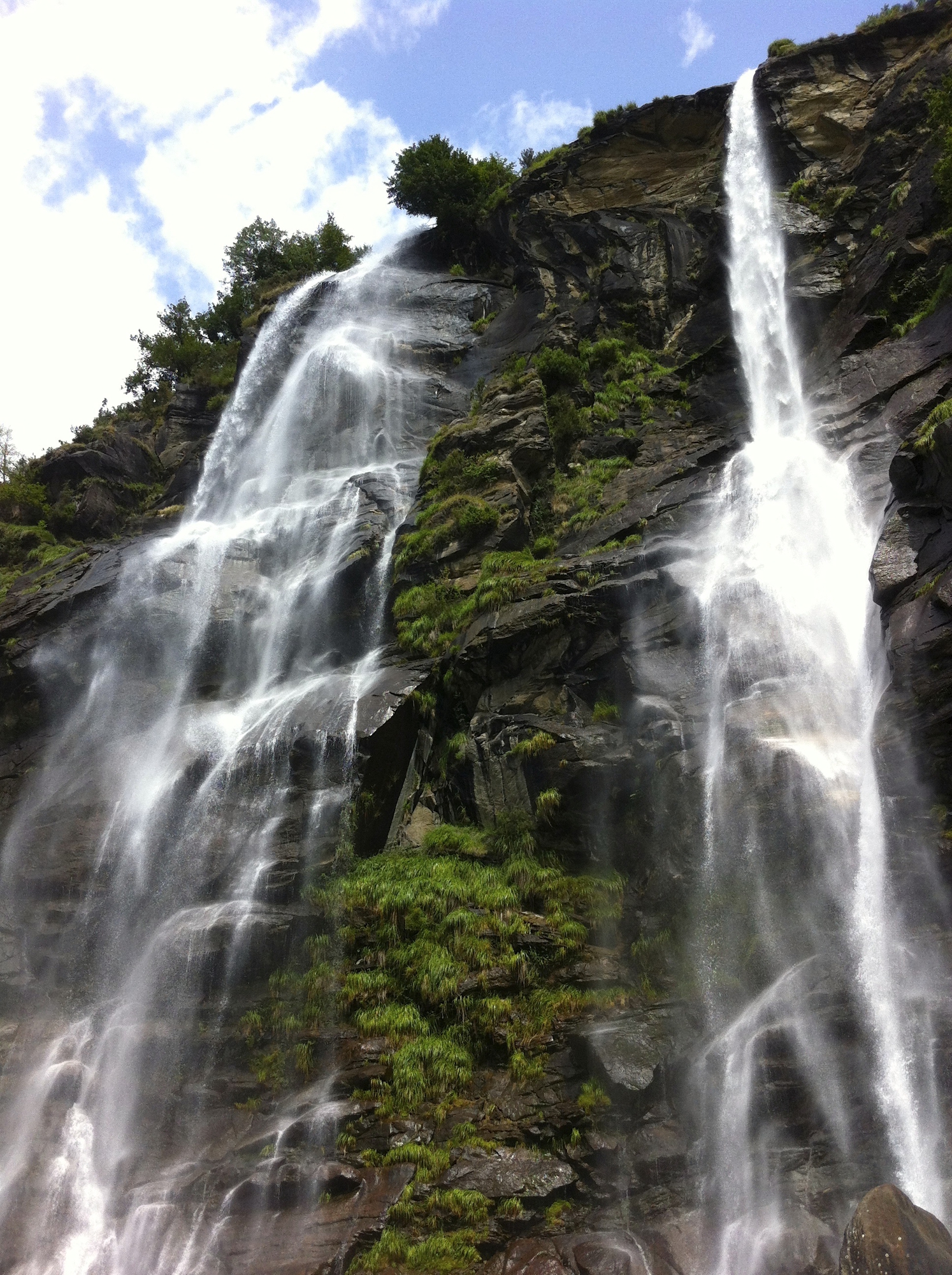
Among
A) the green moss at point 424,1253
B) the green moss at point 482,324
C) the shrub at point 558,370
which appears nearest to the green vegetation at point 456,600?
the shrub at point 558,370

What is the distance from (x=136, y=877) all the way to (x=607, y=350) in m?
17.6

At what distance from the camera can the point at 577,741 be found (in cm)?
1267

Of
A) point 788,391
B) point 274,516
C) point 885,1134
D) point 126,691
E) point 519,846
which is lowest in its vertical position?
point 885,1134

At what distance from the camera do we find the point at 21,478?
27.8m

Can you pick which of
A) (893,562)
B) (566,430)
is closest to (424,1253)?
(893,562)

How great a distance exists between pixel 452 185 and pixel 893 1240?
34.9 meters

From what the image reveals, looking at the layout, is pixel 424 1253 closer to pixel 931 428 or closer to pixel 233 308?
pixel 931 428

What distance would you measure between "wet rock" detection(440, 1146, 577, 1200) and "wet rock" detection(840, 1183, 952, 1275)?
11.6ft

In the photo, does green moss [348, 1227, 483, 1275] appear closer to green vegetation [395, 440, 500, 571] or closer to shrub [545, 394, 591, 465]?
green vegetation [395, 440, 500, 571]

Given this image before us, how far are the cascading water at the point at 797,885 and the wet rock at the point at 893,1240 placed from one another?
124 cm

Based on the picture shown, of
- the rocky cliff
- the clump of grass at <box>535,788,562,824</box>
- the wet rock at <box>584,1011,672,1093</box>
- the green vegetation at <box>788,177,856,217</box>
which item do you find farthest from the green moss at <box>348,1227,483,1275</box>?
the green vegetation at <box>788,177,856,217</box>

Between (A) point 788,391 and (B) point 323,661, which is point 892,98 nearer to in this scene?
(A) point 788,391

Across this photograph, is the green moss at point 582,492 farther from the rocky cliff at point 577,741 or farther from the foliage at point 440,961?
the foliage at point 440,961

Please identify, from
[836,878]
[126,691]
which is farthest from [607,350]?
[836,878]
